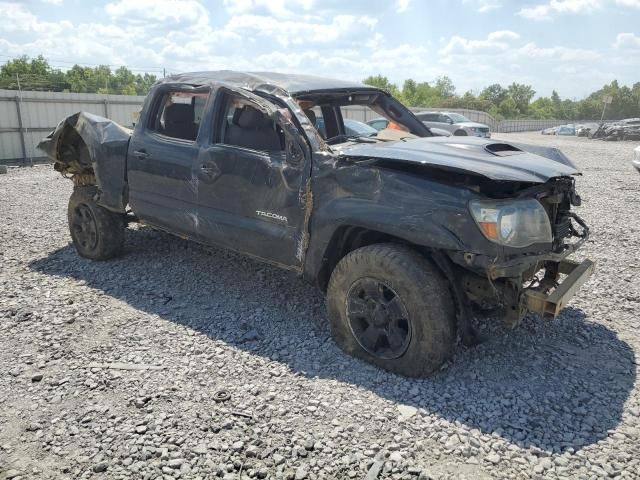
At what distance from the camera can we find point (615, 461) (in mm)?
2744

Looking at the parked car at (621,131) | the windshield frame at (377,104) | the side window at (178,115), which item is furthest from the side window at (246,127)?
the parked car at (621,131)

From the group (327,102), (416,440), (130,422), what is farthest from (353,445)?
(327,102)

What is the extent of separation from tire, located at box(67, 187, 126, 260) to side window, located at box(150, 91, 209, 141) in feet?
4.00

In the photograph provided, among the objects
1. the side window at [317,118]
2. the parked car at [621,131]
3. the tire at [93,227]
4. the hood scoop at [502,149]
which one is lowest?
the parked car at [621,131]

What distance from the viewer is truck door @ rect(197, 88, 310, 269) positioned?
3867mm

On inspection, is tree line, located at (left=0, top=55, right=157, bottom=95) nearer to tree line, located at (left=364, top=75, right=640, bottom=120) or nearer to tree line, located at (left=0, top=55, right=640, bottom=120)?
tree line, located at (left=0, top=55, right=640, bottom=120)

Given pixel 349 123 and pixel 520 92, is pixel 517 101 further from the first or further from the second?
pixel 349 123

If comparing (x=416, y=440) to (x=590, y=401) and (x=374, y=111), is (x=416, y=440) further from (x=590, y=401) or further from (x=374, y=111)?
(x=374, y=111)

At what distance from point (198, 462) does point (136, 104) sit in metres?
18.5

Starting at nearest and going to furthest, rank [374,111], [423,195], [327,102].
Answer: [423,195] → [327,102] → [374,111]

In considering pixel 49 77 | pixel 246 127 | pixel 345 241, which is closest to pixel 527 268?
pixel 345 241

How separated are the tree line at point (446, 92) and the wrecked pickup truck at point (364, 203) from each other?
63327mm

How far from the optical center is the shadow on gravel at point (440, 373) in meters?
3.14

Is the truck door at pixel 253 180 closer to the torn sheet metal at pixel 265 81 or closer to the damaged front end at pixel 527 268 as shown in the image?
the torn sheet metal at pixel 265 81
